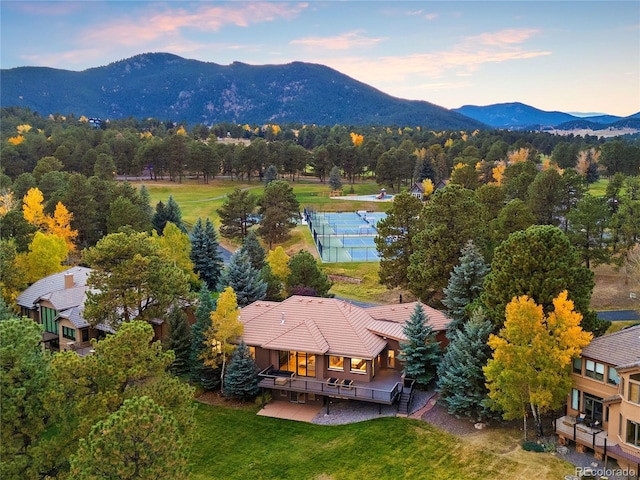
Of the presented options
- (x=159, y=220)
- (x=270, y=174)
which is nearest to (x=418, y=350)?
(x=159, y=220)

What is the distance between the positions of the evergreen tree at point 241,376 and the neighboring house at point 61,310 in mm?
A: 8766

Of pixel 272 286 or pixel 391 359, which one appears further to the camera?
pixel 272 286

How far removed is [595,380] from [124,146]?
97970mm

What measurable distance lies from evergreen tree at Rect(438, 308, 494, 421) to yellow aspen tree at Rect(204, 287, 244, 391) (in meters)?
10.1

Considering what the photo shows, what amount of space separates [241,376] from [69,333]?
41.9 ft

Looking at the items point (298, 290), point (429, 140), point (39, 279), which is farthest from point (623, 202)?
point (429, 140)

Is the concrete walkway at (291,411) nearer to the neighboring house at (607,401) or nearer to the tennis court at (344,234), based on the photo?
the neighboring house at (607,401)

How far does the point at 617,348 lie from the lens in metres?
22.2

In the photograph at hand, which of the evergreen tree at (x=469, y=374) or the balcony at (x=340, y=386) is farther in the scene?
the balcony at (x=340, y=386)

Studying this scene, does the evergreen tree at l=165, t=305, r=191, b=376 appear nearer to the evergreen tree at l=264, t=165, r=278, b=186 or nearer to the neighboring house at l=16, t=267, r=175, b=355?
the neighboring house at l=16, t=267, r=175, b=355

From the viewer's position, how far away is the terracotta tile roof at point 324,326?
91.2 feet

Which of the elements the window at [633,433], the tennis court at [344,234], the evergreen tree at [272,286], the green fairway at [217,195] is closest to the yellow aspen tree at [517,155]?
the green fairway at [217,195]

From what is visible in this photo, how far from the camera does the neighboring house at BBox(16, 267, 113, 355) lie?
3319cm

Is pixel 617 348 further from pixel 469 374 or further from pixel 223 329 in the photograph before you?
pixel 223 329
